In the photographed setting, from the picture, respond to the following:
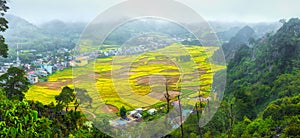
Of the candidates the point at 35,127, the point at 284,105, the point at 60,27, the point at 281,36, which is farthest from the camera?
the point at 60,27

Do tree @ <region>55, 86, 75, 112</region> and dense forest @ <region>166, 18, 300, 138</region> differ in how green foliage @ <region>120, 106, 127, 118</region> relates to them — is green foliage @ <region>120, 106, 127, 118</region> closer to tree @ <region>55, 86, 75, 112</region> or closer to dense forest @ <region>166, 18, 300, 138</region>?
dense forest @ <region>166, 18, 300, 138</region>

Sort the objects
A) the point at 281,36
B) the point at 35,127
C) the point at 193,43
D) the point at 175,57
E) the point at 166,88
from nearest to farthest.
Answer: the point at 35,127, the point at 166,88, the point at 175,57, the point at 193,43, the point at 281,36

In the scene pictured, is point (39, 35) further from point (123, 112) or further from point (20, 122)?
point (20, 122)

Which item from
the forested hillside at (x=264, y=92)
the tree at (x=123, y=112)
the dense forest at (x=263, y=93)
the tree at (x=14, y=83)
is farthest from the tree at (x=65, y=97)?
the tree at (x=123, y=112)

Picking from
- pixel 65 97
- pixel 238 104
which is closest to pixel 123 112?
pixel 65 97

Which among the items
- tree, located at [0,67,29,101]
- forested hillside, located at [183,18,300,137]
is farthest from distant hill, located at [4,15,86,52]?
tree, located at [0,67,29,101]

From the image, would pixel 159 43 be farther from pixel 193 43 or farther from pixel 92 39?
pixel 92 39

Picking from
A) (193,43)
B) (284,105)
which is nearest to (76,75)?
(193,43)
